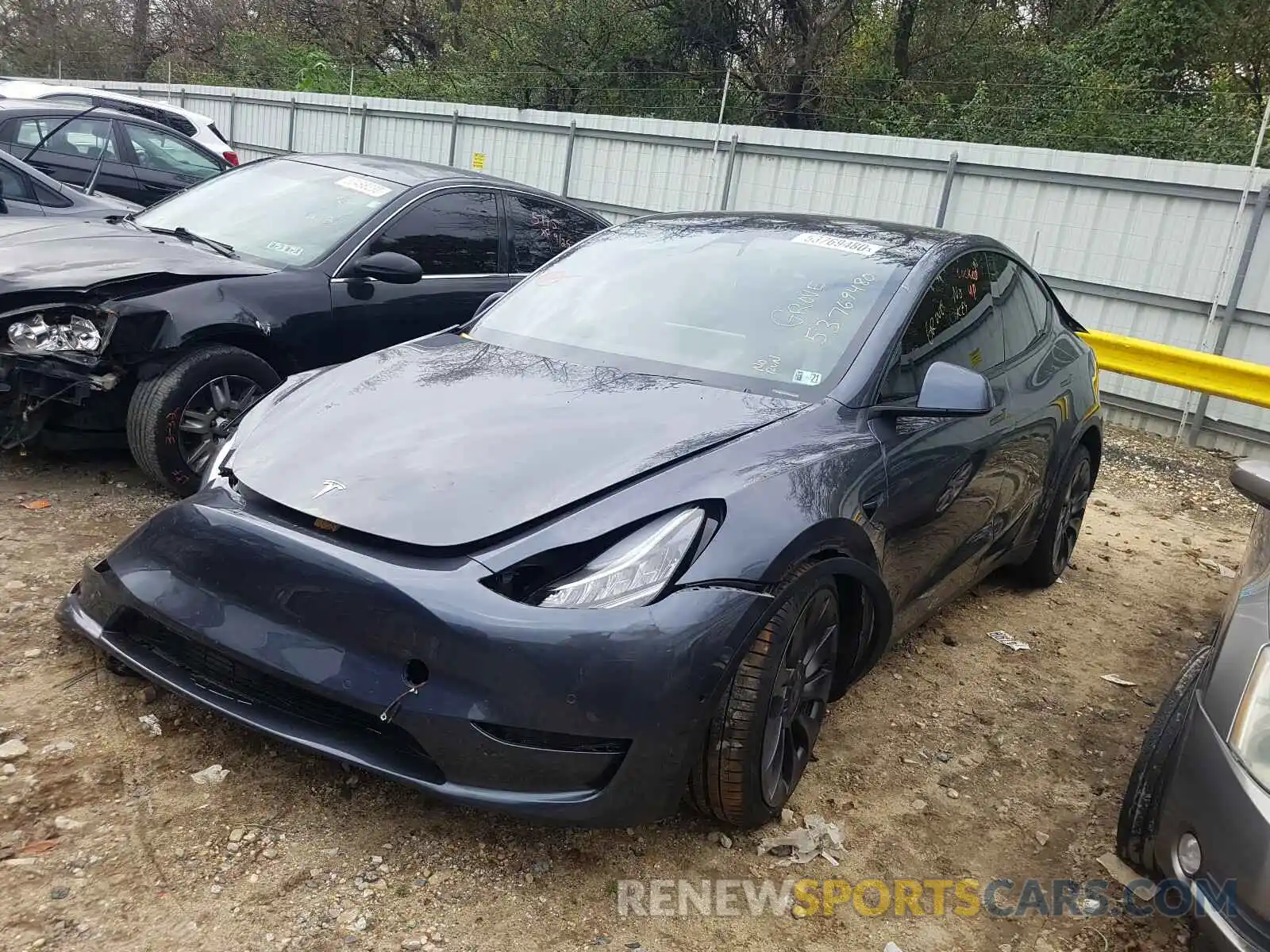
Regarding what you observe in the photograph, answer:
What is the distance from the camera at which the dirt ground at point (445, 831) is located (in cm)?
219

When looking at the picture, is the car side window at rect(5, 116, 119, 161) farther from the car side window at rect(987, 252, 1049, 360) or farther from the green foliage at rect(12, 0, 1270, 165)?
the green foliage at rect(12, 0, 1270, 165)

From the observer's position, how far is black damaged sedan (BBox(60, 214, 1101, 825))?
2221 millimetres

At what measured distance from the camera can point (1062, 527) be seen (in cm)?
475

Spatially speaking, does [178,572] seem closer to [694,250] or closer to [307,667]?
[307,667]

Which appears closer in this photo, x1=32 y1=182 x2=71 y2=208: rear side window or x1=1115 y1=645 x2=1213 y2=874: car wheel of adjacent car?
x1=1115 y1=645 x2=1213 y2=874: car wheel of adjacent car

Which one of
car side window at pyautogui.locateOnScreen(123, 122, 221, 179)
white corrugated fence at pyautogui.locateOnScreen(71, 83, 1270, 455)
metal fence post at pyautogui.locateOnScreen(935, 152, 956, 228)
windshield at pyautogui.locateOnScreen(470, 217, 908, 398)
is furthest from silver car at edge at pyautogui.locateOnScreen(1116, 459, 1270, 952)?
car side window at pyautogui.locateOnScreen(123, 122, 221, 179)

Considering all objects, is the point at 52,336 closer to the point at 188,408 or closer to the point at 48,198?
the point at 188,408

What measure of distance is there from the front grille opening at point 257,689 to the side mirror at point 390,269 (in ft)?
7.79

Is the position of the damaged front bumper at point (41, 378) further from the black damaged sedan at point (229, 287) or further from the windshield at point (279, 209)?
the windshield at point (279, 209)

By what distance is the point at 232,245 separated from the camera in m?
4.89

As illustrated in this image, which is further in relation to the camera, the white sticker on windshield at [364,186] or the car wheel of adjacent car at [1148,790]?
the white sticker on windshield at [364,186]

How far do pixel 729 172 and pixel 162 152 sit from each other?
→ 5.70m

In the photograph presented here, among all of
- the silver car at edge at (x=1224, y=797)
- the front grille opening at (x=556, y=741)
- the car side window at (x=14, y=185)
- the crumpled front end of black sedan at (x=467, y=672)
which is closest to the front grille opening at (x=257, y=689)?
the crumpled front end of black sedan at (x=467, y=672)
